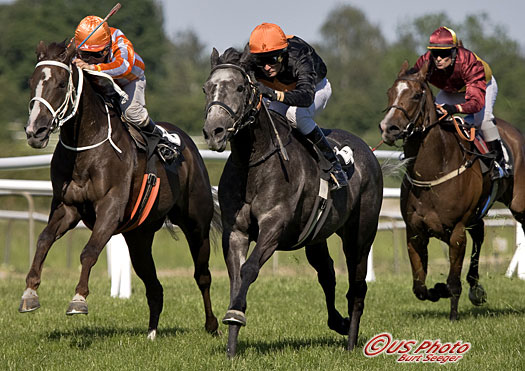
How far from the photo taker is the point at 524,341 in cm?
684

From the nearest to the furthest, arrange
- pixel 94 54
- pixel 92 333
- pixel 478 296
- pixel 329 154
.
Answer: pixel 329 154 < pixel 94 54 < pixel 92 333 < pixel 478 296

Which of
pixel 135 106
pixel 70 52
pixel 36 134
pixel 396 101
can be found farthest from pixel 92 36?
pixel 396 101

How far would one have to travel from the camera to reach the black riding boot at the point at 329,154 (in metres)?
6.55

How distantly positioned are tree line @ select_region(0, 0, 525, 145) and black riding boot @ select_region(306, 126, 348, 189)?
27.5 metres

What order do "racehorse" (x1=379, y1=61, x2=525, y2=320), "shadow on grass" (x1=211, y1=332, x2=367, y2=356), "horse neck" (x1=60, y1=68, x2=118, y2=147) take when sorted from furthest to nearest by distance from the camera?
"racehorse" (x1=379, y1=61, x2=525, y2=320), "horse neck" (x1=60, y1=68, x2=118, y2=147), "shadow on grass" (x1=211, y1=332, x2=367, y2=356)

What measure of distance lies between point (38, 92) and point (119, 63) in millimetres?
875

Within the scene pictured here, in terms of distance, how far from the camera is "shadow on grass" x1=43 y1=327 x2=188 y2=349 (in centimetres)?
692

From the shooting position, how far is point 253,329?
7621mm

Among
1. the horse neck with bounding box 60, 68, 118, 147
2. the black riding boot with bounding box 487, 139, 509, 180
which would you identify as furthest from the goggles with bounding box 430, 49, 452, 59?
the horse neck with bounding box 60, 68, 118, 147

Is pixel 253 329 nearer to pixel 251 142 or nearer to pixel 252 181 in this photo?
pixel 252 181

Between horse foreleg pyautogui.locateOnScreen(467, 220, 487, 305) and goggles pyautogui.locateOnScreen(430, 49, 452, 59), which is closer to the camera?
goggles pyautogui.locateOnScreen(430, 49, 452, 59)

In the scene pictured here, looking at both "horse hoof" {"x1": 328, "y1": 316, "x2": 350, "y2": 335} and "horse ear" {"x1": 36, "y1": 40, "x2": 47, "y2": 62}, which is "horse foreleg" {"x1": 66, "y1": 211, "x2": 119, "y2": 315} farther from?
"horse hoof" {"x1": 328, "y1": 316, "x2": 350, "y2": 335}

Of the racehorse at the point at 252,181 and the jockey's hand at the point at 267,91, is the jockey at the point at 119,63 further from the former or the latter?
the jockey's hand at the point at 267,91

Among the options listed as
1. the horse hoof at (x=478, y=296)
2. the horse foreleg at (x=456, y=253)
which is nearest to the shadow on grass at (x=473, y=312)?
the horse hoof at (x=478, y=296)
